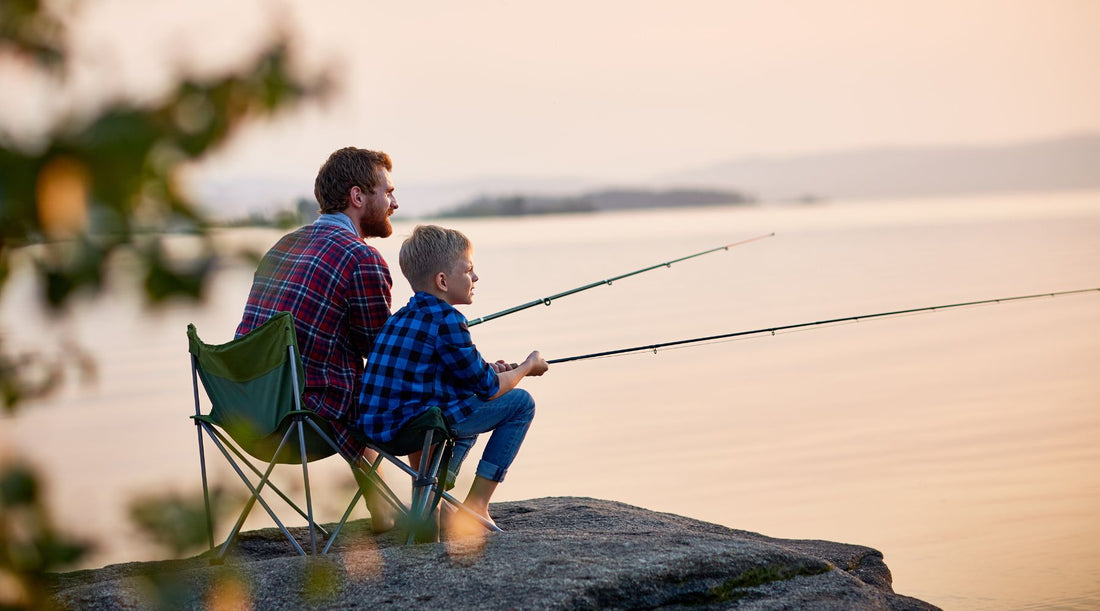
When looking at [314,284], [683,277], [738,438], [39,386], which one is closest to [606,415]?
[738,438]

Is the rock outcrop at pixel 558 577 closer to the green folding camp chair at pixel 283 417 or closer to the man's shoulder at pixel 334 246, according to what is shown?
the green folding camp chair at pixel 283 417

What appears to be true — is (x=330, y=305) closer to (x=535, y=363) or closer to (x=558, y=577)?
(x=535, y=363)

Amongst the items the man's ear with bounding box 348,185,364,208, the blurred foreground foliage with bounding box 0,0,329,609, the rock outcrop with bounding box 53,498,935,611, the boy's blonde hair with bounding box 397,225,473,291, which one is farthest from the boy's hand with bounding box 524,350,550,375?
the blurred foreground foliage with bounding box 0,0,329,609

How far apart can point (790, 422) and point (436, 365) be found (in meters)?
4.97

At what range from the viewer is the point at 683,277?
21.8 meters

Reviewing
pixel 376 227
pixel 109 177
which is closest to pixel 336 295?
pixel 376 227

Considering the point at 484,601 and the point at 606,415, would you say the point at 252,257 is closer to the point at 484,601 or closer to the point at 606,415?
the point at 484,601

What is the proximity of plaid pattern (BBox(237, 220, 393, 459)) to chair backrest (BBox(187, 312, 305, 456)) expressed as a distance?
195 mm

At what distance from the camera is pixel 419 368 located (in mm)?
3748

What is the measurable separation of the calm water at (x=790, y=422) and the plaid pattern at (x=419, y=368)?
883 mm

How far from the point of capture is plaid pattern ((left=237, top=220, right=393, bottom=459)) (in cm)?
392

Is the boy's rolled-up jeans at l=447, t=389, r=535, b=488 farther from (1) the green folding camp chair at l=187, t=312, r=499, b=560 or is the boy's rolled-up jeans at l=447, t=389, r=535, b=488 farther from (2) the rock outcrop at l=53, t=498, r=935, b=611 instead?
(2) the rock outcrop at l=53, t=498, r=935, b=611

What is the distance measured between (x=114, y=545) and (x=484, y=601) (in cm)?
211

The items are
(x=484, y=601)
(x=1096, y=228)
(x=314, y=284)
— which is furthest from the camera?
(x=1096, y=228)
